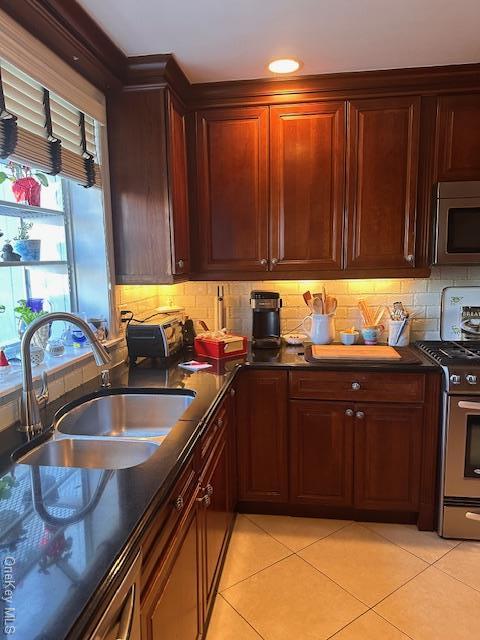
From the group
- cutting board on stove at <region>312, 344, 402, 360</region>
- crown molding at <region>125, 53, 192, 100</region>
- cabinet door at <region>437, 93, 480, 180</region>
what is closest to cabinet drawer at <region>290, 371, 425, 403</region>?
cutting board on stove at <region>312, 344, 402, 360</region>

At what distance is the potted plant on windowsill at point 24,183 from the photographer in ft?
6.08

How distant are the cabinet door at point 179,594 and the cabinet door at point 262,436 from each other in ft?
3.13

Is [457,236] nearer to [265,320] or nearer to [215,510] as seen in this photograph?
[265,320]

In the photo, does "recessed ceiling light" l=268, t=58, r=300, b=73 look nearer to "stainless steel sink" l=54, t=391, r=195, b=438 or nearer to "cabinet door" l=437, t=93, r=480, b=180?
"cabinet door" l=437, t=93, r=480, b=180

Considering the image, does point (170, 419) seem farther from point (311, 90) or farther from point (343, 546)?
point (311, 90)

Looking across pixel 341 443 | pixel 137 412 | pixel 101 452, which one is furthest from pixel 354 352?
pixel 101 452

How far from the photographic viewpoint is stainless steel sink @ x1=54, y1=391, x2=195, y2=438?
1911mm

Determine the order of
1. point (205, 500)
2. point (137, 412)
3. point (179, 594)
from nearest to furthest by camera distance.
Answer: point (179, 594) → point (205, 500) → point (137, 412)

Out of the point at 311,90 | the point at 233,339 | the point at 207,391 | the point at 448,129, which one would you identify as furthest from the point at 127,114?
the point at 448,129

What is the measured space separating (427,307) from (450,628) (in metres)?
1.70

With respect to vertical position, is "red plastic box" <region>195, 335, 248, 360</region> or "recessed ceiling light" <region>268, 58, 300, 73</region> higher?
"recessed ceiling light" <region>268, 58, 300, 73</region>

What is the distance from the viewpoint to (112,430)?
1927 millimetres

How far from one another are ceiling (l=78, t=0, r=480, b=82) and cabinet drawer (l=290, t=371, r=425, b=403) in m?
1.56

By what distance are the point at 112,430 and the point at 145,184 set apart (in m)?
1.23
